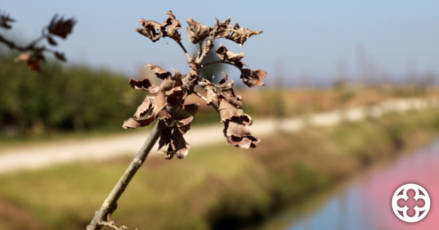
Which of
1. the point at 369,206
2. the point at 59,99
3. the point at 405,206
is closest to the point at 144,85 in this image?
the point at 405,206

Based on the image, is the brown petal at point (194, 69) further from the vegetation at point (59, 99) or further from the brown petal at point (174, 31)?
the vegetation at point (59, 99)

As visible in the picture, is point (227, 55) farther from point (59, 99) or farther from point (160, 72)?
point (59, 99)

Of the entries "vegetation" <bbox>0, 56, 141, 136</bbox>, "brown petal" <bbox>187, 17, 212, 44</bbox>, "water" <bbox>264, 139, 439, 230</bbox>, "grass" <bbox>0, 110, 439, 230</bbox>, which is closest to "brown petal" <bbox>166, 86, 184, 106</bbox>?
"brown petal" <bbox>187, 17, 212, 44</bbox>

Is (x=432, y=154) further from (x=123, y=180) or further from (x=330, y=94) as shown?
(x=123, y=180)

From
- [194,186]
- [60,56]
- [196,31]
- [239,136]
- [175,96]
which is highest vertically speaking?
[194,186]

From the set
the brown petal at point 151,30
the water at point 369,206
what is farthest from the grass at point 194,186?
the brown petal at point 151,30

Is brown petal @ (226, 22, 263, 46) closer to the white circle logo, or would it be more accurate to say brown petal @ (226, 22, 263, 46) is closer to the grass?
the white circle logo
